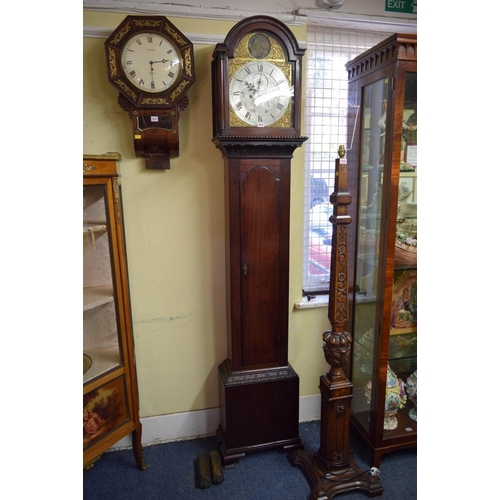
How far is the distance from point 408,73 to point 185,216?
1.16 meters

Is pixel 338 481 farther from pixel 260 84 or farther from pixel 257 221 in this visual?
pixel 260 84

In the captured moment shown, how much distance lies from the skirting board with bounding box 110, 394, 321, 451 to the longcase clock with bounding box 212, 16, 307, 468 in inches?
4.1

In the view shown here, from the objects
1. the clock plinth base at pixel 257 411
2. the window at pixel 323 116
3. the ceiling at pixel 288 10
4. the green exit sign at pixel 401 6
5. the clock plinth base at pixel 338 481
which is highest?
the green exit sign at pixel 401 6

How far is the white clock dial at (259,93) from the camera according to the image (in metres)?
1.61

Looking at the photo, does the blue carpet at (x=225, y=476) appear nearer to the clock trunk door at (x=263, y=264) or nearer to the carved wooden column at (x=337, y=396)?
the carved wooden column at (x=337, y=396)

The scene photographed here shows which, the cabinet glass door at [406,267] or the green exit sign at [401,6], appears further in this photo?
the green exit sign at [401,6]

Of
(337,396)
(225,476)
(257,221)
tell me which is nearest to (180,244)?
(257,221)

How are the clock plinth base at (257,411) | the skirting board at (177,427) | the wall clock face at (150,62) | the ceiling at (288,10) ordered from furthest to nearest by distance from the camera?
the skirting board at (177,427) < the clock plinth base at (257,411) < the ceiling at (288,10) < the wall clock face at (150,62)

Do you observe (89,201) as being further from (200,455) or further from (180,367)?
(200,455)

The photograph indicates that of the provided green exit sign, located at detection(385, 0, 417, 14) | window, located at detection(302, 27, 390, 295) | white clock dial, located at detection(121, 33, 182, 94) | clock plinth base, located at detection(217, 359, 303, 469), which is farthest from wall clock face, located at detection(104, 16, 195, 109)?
clock plinth base, located at detection(217, 359, 303, 469)

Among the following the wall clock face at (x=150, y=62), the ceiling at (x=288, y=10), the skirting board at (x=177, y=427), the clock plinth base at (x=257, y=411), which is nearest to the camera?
the wall clock face at (x=150, y=62)

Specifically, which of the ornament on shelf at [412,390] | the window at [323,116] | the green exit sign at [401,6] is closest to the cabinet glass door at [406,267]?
the ornament on shelf at [412,390]

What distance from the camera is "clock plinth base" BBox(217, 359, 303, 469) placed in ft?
6.13

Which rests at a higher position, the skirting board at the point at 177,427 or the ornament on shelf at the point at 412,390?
the ornament on shelf at the point at 412,390
